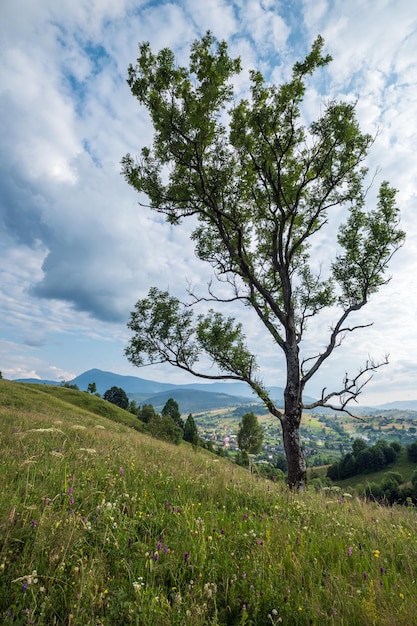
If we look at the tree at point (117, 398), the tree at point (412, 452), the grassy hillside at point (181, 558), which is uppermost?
the tree at point (117, 398)

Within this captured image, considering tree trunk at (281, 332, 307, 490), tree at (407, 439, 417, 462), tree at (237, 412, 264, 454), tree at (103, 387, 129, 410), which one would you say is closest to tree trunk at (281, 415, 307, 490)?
tree trunk at (281, 332, 307, 490)

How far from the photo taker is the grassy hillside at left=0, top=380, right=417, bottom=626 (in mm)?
2775

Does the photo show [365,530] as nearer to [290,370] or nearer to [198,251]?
[290,370]

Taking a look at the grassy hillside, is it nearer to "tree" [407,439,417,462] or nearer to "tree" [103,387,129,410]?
"tree" [103,387,129,410]

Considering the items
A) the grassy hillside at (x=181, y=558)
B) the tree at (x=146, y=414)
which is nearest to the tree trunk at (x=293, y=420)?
the grassy hillside at (x=181, y=558)

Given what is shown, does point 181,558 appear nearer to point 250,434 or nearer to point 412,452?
point 250,434

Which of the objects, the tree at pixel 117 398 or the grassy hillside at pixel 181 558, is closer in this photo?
the grassy hillside at pixel 181 558

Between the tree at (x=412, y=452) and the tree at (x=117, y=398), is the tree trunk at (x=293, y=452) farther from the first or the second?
the tree at (x=412, y=452)

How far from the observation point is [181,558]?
3.62 m

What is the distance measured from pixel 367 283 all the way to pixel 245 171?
7851 mm

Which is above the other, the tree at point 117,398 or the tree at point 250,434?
the tree at point 117,398

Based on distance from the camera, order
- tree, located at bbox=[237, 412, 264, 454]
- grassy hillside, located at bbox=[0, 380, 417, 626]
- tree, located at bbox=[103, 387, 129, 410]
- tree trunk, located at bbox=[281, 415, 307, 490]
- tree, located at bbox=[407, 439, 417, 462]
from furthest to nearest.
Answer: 1. tree, located at bbox=[407, 439, 417, 462]
2. tree, located at bbox=[103, 387, 129, 410]
3. tree, located at bbox=[237, 412, 264, 454]
4. tree trunk, located at bbox=[281, 415, 307, 490]
5. grassy hillside, located at bbox=[0, 380, 417, 626]

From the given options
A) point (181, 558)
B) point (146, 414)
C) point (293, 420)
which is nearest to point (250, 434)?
point (146, 414)

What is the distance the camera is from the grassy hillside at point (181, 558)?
2775 millimetres
